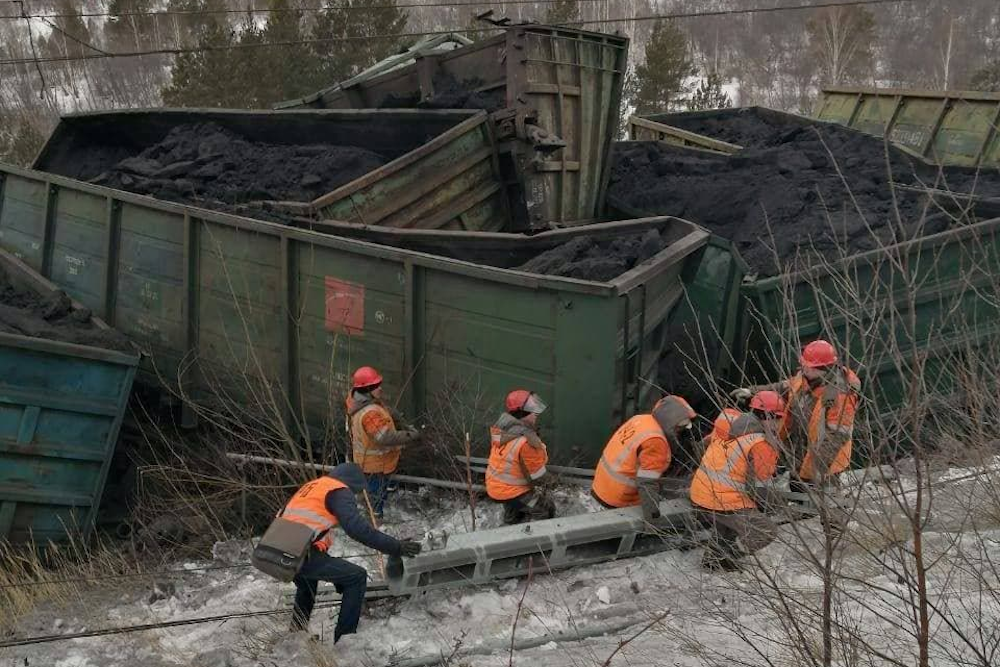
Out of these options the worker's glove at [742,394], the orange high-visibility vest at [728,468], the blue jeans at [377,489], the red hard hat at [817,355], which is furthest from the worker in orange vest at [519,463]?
the red hard hat at [817,355]

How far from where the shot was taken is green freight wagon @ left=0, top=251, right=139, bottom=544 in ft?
20.0

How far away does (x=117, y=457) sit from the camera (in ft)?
24.2

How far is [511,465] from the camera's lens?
5496 mm

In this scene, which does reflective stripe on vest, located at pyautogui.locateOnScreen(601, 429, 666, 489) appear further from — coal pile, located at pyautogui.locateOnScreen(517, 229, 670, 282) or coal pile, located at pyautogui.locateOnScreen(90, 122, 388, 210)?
coal pile, located at pyautogui.locateOnScreen(90, 122, 388, 210)

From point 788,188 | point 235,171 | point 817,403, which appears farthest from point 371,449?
point 788,188

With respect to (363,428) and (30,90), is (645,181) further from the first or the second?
(30,90)

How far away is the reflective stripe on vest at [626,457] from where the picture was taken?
5.07 metres

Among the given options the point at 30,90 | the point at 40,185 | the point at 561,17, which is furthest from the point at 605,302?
the point at 30,90

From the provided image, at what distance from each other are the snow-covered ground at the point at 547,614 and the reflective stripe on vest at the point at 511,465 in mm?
475

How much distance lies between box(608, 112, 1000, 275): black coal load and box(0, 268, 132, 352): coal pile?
5.05 meters

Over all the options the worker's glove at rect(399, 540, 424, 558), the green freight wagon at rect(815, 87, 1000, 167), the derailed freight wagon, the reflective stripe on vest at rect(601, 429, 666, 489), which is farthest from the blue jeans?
the green freight wagon at rect(815, 87, 1000, 167)

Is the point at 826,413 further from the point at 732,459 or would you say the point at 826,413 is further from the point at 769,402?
the point at 732,459

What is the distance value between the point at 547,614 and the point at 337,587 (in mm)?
1127

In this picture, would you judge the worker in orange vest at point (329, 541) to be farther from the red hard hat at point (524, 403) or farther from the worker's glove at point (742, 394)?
the worker's glove at point (742, 394)
